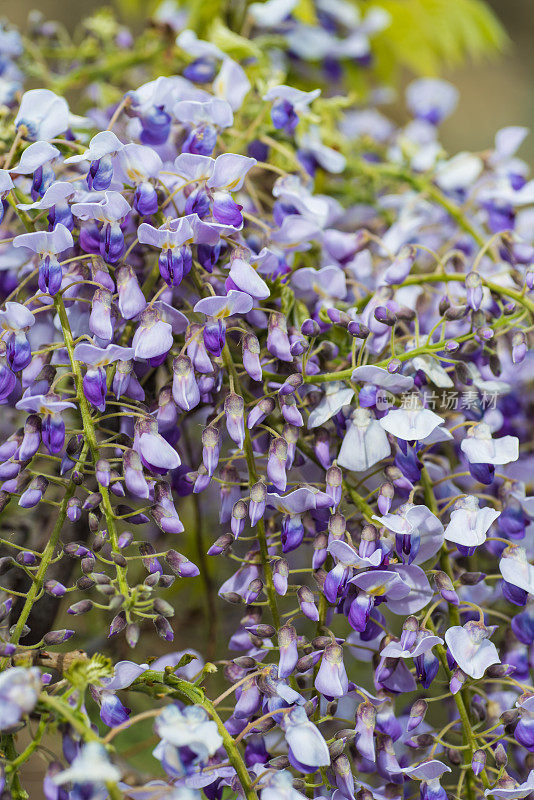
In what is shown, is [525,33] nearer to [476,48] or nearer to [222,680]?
[476,48]

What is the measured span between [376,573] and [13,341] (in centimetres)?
34

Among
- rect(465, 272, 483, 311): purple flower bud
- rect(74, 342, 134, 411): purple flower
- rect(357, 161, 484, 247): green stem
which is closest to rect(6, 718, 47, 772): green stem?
rect(74, 342, 134, 411): purple flower

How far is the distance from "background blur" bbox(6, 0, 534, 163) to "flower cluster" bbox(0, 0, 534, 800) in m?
2.37

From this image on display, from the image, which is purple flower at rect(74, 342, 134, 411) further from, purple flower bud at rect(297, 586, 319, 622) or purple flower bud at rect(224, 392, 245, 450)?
purple flower bud at rect(297, 586, 319, 622)

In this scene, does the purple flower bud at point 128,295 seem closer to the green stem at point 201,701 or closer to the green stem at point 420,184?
the green stem at point 201,701

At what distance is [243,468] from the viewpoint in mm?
737

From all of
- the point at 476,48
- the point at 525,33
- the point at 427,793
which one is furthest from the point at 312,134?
the point at 525,33

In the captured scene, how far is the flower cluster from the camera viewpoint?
588 millimetres

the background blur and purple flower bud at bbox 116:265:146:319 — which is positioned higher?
purple flower bud at bbox 116:265:146:319

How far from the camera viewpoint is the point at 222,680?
1.14m

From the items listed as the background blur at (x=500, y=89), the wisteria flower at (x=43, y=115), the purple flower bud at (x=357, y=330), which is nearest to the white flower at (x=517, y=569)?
the purple flower bud at (x=357, y=330)

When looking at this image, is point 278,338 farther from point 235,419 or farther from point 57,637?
point 57,637

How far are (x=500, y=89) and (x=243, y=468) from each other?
124 inches

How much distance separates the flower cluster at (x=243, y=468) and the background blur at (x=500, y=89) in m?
2.37
